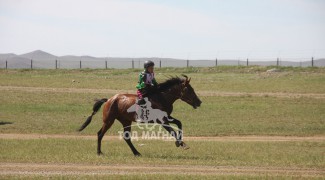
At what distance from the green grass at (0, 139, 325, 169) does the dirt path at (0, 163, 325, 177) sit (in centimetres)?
52

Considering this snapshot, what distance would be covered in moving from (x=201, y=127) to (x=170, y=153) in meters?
9.74

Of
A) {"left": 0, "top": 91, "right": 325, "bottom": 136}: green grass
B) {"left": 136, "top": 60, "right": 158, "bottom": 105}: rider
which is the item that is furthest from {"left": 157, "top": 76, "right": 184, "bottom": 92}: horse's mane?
{"left": 0, "top": 91, "right": 325, "bottom": 136}: green grass

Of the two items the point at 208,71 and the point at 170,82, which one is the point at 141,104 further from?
the point at 208,71

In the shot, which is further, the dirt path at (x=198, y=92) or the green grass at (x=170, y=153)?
the dirt path at (x=198, y=92)

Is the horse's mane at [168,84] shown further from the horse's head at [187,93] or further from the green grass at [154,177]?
the green grass at [154,177]

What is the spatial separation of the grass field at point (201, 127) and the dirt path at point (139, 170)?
0.03 m

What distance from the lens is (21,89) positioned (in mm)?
45406

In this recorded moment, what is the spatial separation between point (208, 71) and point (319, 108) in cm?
3073

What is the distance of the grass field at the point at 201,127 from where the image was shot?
15.0 meters

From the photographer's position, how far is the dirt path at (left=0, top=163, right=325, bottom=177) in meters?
14.0

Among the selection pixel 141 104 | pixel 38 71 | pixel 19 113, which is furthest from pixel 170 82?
pixel 38 71

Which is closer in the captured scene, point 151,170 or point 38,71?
point 151,170

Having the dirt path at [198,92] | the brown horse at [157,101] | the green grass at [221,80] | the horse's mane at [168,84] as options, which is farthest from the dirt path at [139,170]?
the green grass at [221,80]

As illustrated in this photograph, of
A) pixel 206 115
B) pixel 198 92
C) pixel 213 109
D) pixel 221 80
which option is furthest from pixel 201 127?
pixel 221 80
